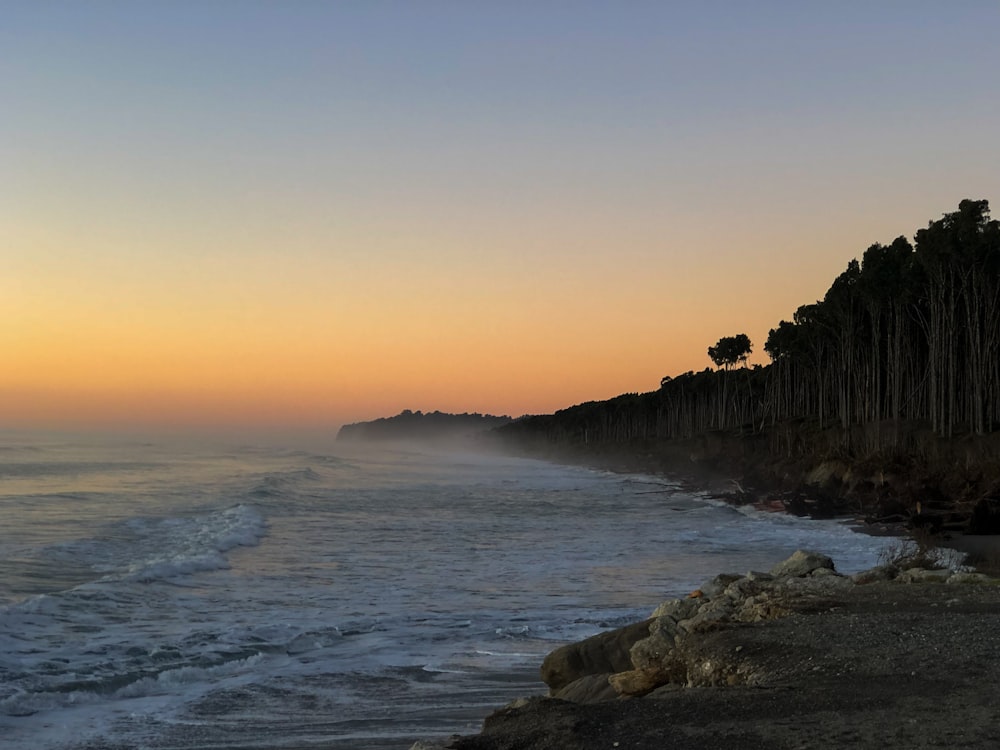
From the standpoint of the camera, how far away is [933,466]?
3472 centimetres

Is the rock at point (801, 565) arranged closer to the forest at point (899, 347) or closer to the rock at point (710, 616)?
the rock at point (710, 616)

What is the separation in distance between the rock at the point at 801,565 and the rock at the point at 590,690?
611 centimetres

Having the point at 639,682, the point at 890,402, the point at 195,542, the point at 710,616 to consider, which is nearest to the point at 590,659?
the point at 710,616

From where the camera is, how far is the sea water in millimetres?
9789

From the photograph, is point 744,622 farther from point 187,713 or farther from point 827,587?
point 187,713

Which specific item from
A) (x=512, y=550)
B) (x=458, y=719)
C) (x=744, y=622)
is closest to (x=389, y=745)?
(x=458, y=719)

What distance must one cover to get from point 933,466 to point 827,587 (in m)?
25.3

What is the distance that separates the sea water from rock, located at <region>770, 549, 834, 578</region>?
234 centimetres

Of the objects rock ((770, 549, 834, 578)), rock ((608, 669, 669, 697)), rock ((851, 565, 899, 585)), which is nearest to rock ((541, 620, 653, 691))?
rock ((608, 669, 669, 697))

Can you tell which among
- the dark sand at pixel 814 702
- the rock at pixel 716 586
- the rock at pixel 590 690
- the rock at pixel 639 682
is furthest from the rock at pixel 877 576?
the rock at pixel 639 682

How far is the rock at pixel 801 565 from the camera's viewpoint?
1455 centimetres

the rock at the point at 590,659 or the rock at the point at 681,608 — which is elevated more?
the rock at the point at 681,608

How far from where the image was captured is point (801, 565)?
14.7 m

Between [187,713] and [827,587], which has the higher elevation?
[827,587]
